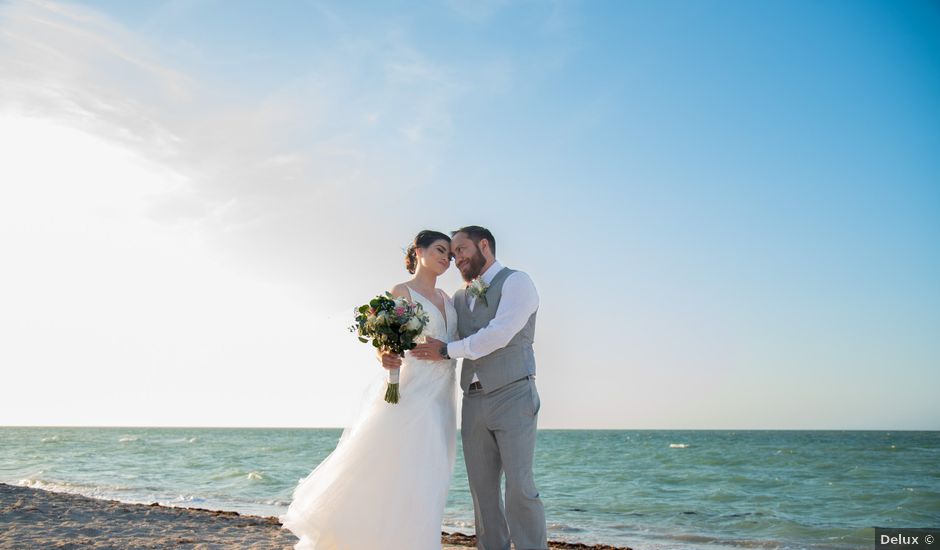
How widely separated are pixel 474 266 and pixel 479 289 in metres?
0.26

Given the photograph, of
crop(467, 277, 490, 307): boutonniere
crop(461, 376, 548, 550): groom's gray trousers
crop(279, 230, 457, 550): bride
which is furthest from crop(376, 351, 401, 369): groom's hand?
crop(467, 277, 490, 307): boutonniere

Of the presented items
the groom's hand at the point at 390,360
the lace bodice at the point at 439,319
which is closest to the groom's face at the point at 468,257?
the lace bodice at the point at 439,319

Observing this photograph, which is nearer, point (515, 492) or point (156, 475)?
point (515, 492)

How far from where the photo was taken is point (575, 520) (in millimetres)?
11164

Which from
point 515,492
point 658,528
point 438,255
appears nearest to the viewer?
point 515,492

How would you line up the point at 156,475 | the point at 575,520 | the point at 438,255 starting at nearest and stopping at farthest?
1. the point at 438,255
2. the point at 575,520
3. the point at 156,475

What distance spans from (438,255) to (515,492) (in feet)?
5.60

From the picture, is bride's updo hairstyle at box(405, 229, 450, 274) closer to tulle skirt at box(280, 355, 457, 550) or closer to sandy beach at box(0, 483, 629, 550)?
tulle skirt at box(280, 355, 457, 550)

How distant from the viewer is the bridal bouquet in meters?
4.66

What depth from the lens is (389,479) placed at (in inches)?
187

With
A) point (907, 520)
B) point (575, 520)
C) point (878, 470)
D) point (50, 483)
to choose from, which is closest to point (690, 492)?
point (907, 520)

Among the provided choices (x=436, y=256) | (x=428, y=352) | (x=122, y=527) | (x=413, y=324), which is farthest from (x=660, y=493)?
(x=413, y=324)

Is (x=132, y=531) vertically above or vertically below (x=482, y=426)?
below

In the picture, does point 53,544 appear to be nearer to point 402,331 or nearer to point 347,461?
point 347,461
